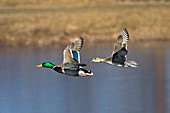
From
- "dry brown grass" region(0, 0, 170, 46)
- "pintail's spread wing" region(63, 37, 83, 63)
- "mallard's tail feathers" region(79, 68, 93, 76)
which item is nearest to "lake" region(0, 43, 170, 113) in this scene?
"pintail's spread wing" region(63, 37, 83, 63)

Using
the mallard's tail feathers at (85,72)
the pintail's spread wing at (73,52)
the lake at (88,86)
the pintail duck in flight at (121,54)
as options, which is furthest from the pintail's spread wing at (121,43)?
the lake at (88,86)

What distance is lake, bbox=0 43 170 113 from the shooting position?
2289 cm

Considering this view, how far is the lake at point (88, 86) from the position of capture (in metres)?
22.9

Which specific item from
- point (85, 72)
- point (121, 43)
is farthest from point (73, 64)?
point (121, 43)

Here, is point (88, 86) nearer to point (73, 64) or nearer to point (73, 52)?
point (73, 52)

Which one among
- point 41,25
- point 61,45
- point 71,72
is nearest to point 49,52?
point 61,45

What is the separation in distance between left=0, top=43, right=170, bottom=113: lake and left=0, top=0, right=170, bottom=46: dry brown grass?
4.71 meters

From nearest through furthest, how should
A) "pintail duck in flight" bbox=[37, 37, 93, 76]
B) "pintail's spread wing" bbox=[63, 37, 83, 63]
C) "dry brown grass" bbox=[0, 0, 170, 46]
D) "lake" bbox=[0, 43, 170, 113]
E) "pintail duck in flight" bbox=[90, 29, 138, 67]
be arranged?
"pintail duck in flight" bbox=[37, 37, 93, 76]
"pintail duck in flight" bbox=[90, 29, 138, 67]
"pintail's spread wing" bbox=[63, 37, 83, 63]
"lake" bbox=[0, 43, 170, 113]
"dry brown grass" bbox=[0, 0, 170, 46]

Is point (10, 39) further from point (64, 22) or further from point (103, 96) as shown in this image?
point (103, 96)

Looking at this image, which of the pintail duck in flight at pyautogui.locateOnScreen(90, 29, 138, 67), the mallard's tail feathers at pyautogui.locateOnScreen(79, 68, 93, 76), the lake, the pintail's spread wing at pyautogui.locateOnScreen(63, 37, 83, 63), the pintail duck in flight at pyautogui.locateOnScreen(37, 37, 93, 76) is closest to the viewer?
the mallard's tail feathers at pyautogui.locateOnScreen(79, 68, 93, 76)

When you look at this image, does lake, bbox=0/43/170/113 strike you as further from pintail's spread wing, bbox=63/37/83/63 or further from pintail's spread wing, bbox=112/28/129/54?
pintail's spread wing, bbox=63/37/83/63

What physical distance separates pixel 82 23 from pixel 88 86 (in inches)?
667

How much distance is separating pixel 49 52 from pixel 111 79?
9345mm

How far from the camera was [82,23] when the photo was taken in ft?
143
